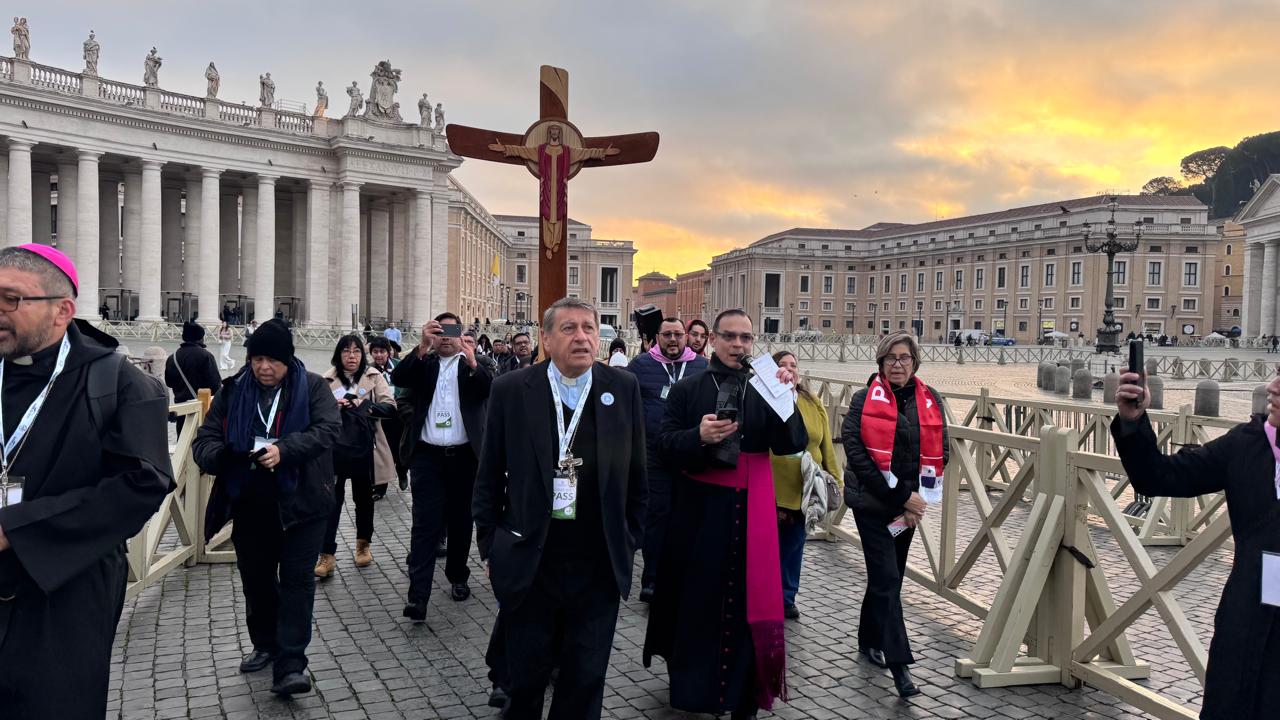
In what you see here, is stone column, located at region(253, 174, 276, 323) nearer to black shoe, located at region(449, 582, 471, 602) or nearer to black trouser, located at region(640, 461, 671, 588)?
black shoe, located at region(449, 582, 471, 602)

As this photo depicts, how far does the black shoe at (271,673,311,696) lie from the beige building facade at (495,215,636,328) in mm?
102467

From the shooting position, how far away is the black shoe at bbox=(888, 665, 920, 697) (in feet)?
14.1

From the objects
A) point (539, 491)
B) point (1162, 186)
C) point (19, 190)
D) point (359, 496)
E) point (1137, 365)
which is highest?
point (1162, 186)

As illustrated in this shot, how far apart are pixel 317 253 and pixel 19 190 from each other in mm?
12672

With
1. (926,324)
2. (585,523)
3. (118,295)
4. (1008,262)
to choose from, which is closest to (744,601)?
(585,523)

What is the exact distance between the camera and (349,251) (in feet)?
138

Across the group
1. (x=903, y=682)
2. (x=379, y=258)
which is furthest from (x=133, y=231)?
(x=903, y=682)

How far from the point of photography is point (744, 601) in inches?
150

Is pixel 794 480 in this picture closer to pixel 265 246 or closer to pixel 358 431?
pixel 358 431

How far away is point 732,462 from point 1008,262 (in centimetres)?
9324

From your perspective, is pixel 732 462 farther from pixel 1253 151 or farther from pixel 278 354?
pixel 1253 151

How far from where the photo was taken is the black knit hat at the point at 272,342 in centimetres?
423

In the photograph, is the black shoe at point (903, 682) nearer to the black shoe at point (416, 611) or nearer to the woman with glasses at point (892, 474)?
the woman with glasses at point (892, 474)

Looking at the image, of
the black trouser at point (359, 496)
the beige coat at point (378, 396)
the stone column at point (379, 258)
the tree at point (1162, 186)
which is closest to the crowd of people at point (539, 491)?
the beige coat at point (378, 396)
